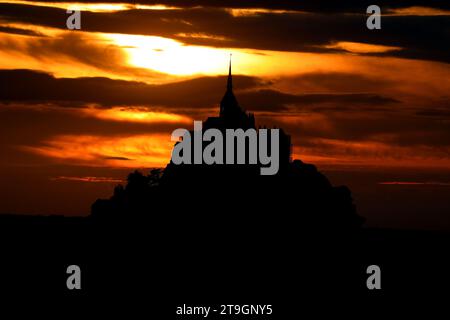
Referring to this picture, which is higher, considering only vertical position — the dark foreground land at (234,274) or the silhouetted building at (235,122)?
the silhouetted building at (235,122)

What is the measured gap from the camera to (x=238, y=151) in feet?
583

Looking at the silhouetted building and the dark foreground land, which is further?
the silhouetted building

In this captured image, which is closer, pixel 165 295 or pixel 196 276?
pixel 165 295

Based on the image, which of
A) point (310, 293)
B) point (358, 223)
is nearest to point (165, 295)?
point (310, 293)

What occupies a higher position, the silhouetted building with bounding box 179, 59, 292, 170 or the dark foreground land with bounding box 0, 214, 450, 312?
the silhouetted building with bounding box 179, 59, 292, 170

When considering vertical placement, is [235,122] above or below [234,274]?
above

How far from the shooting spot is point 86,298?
589 ft

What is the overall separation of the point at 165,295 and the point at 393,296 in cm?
4542

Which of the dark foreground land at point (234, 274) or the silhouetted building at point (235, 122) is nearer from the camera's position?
the dark foreground land at point (234, 274)

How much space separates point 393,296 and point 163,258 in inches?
1681
